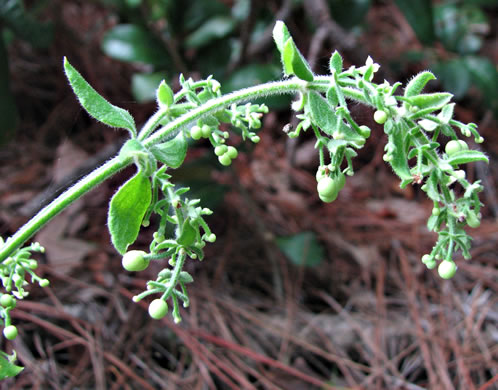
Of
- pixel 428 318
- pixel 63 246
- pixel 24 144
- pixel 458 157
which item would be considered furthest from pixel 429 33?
pixel 24 144

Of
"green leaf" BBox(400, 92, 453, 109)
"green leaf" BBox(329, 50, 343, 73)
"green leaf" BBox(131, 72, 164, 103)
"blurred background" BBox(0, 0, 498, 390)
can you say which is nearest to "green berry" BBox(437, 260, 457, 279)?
"green leaf" BBox(400, 92, 453, 109)

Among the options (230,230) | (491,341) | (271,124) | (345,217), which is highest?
(271,124)

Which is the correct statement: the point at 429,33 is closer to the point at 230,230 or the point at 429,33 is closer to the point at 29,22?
the point at 230,230

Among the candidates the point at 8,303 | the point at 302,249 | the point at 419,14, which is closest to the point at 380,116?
the point at 8,303

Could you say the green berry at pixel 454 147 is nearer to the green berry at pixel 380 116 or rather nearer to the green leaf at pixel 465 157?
the green leaf at pixel 465 157

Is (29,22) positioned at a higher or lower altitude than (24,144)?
higher

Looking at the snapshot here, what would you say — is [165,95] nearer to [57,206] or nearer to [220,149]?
[220,149]

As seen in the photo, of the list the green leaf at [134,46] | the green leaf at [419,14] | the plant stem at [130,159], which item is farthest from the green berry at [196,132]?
the green leaf at [419,14]
